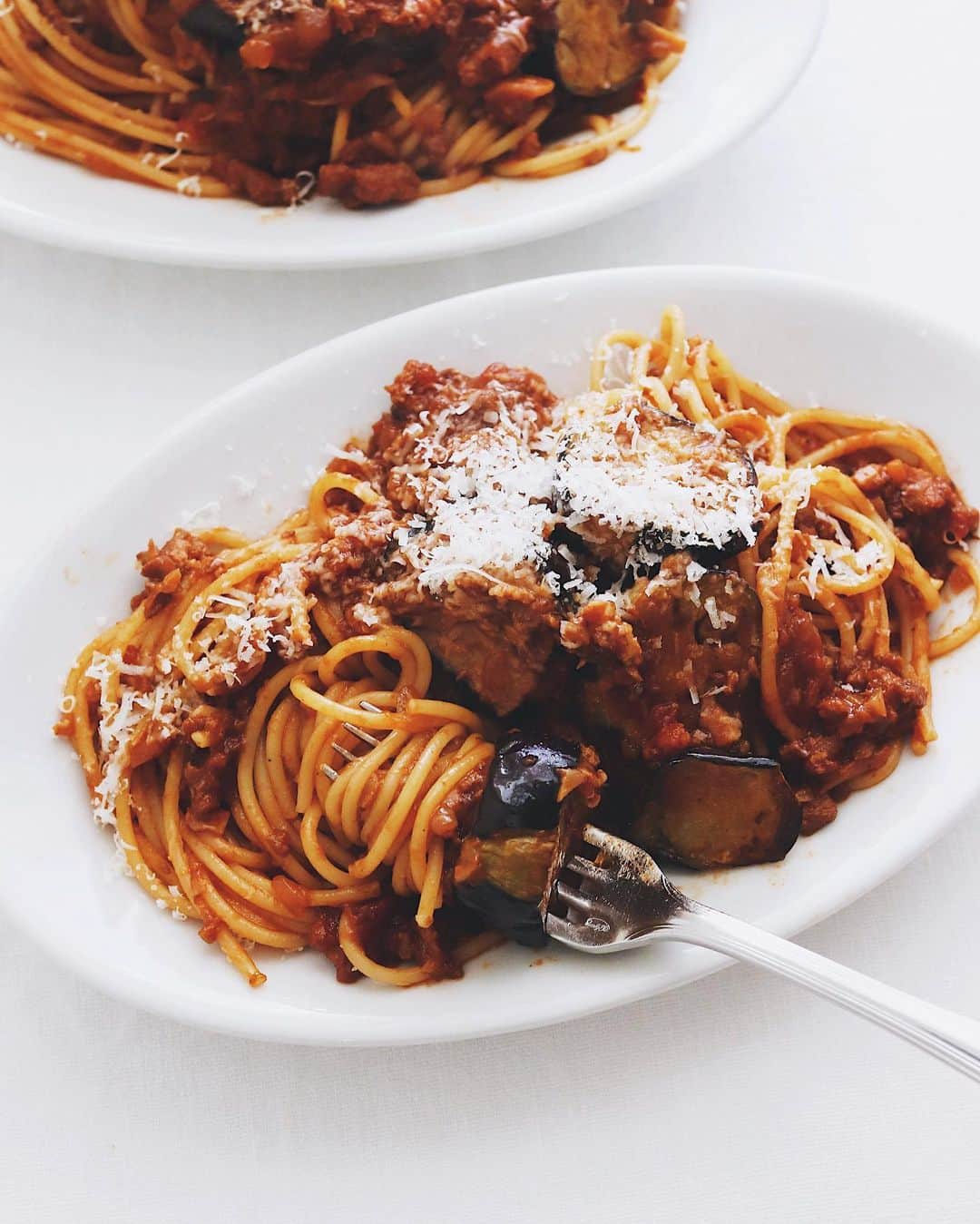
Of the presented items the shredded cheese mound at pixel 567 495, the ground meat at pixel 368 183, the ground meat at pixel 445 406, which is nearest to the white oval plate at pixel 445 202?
the ground meat at pixel 368 183

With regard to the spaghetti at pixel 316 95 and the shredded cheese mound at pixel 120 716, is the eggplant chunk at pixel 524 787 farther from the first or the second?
the spaghetti at pixel 316 95

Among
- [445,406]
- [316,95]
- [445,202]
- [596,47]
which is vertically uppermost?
[596,47]

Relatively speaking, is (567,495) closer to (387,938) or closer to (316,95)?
(387,938)

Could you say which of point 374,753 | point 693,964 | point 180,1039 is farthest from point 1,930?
point 693,964

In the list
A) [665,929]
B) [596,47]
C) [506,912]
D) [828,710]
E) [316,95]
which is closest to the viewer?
[665,929]

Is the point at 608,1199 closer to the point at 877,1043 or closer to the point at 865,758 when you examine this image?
the point at 877,1043

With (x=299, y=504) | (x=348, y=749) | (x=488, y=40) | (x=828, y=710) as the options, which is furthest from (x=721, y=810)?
(x=488, y=40)

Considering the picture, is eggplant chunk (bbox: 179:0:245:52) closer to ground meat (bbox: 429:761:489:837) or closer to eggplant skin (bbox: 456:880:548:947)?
ground meat (bbox: 429:761:489:837)
